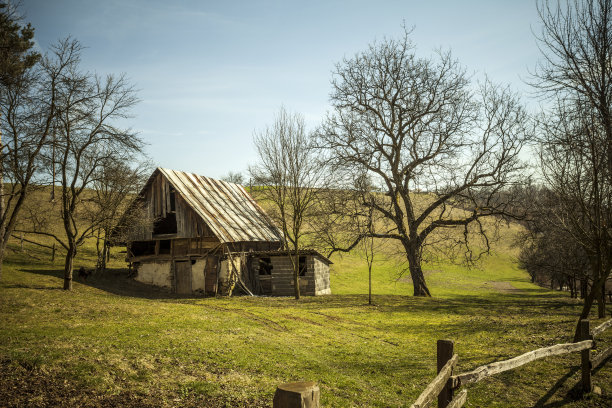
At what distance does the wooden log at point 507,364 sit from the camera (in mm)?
6413

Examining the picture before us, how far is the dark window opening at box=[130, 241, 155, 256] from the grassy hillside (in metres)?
A: 8.01

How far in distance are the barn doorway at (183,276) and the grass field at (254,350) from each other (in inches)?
243

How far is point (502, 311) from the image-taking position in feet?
74.3

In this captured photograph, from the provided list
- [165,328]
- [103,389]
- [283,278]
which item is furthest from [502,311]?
[103,389]

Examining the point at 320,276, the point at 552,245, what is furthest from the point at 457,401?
the point at 552,245

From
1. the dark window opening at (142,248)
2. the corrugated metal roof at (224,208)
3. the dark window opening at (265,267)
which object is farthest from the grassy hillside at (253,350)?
the dark window opening at (142,248)

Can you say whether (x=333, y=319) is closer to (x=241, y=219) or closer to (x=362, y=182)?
(x=362, y=182)

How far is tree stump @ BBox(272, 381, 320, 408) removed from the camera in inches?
122

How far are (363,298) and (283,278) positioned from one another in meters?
6.84

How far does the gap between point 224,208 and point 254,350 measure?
2162cm

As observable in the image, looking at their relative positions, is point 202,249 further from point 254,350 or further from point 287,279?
point 254,350

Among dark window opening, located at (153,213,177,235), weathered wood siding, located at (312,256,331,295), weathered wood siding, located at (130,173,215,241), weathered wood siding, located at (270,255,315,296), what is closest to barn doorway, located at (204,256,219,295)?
weathered wood siding, located at (130,173,215,241)

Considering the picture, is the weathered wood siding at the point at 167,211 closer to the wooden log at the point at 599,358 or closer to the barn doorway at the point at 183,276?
the barn doorway at the point at 183,276

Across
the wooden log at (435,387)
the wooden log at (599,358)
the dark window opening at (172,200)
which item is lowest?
the wooden log at (599,358)
